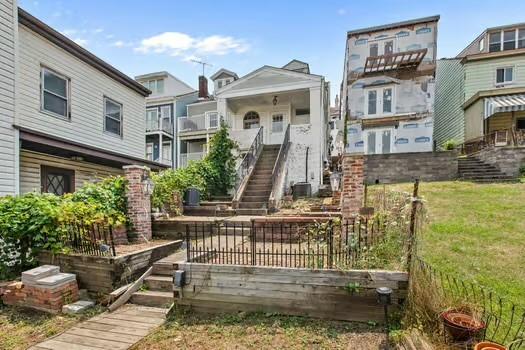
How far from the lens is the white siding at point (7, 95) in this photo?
7.18 meters

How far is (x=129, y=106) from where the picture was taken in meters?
12.9

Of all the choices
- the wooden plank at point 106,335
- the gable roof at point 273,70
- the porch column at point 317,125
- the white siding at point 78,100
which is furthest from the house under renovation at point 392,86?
the wooden plank at point 106,335

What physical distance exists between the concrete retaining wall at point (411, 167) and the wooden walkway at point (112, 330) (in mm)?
11995

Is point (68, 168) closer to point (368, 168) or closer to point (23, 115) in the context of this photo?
point (23, 115)

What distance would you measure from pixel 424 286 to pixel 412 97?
55.2 feet

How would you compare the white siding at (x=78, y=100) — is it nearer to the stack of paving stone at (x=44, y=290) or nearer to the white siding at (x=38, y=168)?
the white siding at (x=38, y=168)

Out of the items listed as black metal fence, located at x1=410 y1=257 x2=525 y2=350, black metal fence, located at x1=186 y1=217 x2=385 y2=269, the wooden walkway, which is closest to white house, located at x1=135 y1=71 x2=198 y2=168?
black metal fence, located at x1=186 y1=217 x2=385 y2=269

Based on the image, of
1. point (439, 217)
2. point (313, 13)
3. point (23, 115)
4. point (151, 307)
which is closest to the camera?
point (151, 307)

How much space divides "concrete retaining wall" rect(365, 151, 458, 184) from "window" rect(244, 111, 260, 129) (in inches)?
266

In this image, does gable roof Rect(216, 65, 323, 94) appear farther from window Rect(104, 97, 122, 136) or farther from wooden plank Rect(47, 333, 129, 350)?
wooden plank Rect(47, 333, 129, 350)

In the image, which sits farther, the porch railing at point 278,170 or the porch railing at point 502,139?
the porch railing at point 502,139

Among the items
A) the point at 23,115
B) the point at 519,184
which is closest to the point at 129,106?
the point at 23,115

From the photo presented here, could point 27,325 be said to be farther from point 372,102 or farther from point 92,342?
point 372,102

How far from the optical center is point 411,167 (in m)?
14.1
